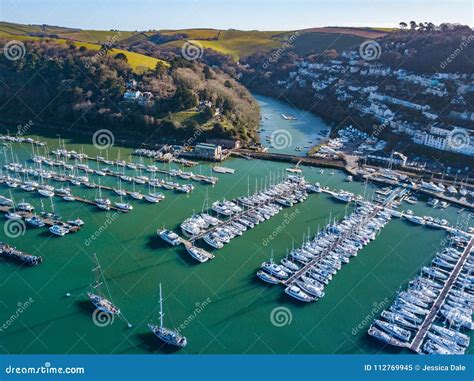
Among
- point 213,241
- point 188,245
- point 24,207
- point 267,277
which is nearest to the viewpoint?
point 267,277

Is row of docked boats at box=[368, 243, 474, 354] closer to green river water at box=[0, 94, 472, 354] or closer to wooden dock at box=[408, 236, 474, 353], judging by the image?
wooden dock at box=[408, 236, 474, 353]

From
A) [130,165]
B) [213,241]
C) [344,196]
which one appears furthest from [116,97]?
[213,241]

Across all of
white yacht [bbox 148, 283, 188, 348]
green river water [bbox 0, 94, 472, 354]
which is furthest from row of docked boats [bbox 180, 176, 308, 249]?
white yacht [bbox 148, 283, 188, 348]

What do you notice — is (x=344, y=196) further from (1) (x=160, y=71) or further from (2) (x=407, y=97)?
(1) (x=160, y=71)

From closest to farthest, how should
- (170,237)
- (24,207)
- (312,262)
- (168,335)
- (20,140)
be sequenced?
1. (168,335)
2. (312,262)
3. (170,237)
4. (24,207)
5. (20,140)

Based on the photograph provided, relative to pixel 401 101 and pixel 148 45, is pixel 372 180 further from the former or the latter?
pixel 148 45

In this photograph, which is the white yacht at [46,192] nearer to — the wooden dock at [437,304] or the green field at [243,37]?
the wooden dock at [437,304]

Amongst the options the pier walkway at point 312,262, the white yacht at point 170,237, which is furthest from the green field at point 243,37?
the white yacht at point 170,237

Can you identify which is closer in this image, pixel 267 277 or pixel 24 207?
pixel 267 277
